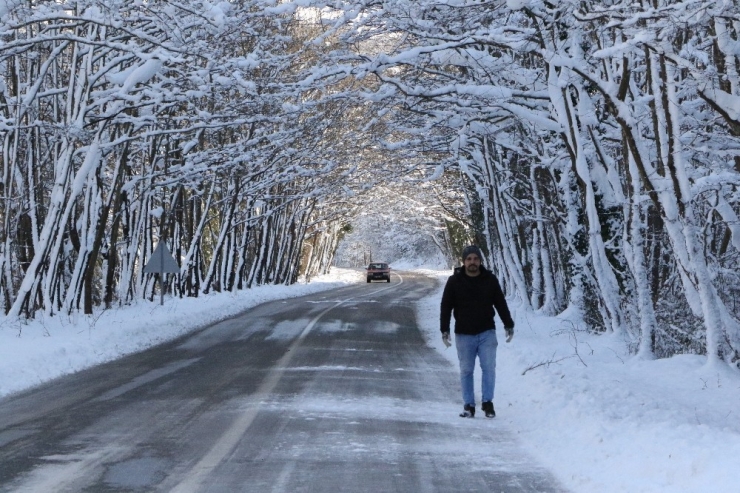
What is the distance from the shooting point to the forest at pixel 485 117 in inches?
461

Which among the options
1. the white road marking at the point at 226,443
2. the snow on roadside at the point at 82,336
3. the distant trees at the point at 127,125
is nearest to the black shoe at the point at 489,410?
the white road marking at the point at 226,443

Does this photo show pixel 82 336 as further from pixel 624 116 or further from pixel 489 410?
pixel 624 116

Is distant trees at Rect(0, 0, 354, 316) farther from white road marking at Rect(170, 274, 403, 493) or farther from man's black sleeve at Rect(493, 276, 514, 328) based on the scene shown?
man's black sleeve at Rect(493, 276, 514, 328)

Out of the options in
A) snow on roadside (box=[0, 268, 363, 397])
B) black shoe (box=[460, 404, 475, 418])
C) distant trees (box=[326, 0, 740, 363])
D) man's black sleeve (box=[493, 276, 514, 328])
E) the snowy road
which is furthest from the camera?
snow on roadside (box=[0, 268, 363, 397])

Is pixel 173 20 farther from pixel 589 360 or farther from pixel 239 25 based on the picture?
pixel 589 360

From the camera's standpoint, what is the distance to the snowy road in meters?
6.77

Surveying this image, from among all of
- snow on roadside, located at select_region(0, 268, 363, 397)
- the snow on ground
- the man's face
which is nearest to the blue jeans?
the snow on ground

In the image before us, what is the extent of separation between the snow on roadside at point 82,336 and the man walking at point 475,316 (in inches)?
225

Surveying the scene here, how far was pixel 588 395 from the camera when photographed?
9750 millimetres

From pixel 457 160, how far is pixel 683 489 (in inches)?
864

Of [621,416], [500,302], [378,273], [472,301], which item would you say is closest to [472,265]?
[472,301]

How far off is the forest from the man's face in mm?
2801

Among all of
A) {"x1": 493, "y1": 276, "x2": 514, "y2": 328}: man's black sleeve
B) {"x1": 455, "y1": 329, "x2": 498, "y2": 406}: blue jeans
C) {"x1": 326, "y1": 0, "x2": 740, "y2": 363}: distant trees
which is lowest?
{"x1": 455, "y1": 329, "x2": 498, "y2": 406}: blue jeans

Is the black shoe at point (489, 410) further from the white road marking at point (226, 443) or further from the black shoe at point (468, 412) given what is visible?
the white road marking at point (226, 443)
